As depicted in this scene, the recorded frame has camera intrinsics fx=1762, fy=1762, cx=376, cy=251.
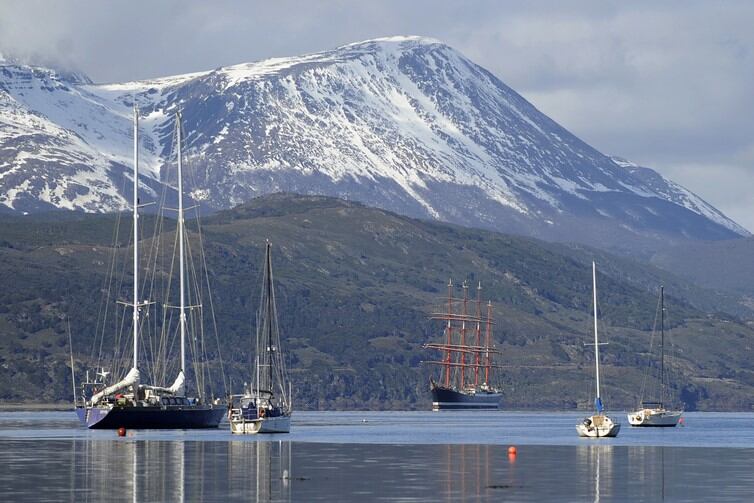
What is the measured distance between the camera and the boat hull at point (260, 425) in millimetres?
164625

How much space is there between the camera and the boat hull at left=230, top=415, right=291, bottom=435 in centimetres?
16462

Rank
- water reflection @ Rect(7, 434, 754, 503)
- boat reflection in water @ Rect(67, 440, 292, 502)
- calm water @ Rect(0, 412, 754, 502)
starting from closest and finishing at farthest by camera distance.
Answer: boat reflection in water @ Rect(67, 440, 292, 502)
water reflection @ Rect(7, 434, 754, 503)
calm water @ Rect(0, 412, 754, 502)

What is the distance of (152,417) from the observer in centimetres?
16950

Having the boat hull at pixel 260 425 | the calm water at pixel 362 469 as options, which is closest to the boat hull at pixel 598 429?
the calm water at pixel 362 469

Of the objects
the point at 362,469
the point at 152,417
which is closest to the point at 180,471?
the point at 362,469

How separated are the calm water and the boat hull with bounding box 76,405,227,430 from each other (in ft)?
5.73

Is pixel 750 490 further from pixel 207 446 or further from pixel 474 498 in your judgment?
pixel 207 446

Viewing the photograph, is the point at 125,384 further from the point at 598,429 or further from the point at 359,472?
the point at 359,472

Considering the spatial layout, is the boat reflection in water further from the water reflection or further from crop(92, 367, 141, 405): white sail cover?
crop(92, 367, 141, 405): white sail cover

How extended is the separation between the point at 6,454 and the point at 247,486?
126ft

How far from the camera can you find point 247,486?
94.1m

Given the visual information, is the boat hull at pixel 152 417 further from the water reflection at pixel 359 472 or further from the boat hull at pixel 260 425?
the water reflection at pixel 359 472

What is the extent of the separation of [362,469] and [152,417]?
205ft

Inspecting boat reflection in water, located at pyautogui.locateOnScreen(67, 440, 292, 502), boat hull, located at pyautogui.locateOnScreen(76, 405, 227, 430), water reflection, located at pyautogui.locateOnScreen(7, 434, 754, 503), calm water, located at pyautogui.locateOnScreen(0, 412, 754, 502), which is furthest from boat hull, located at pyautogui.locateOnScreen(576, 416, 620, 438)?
boat reflection in water, located at pyautogui.locateOnScreen(67, 440, 292, 502)
